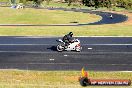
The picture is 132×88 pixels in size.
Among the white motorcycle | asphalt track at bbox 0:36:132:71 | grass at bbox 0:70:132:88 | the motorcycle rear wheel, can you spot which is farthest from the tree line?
grass at bbox 0:70:132:88

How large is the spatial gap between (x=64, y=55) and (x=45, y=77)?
7.13 metres

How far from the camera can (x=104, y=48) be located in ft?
103

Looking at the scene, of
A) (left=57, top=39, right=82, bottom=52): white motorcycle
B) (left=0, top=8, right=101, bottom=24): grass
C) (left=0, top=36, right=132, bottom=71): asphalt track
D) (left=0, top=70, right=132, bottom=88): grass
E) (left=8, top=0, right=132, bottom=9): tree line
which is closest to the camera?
(left=0, top=70, right=132, bottom=88): grass

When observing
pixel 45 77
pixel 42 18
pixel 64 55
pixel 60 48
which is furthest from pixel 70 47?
pixel 42 18

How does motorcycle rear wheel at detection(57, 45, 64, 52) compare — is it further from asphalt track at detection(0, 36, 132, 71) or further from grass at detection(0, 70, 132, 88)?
grass at detection(0, 70, 132, 88)

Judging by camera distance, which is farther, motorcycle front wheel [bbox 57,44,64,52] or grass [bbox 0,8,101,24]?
grass [bbox 0,8,101,24]

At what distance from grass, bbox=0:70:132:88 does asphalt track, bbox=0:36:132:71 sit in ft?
5.16

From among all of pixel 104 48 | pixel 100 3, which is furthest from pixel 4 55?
pixel 100 3

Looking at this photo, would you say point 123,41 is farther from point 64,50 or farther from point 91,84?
point 91,84

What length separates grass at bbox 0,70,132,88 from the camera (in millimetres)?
19172

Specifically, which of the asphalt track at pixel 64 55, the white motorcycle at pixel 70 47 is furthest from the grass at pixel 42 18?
the white motorcycle at pixel 70 47

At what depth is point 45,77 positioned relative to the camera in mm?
21109

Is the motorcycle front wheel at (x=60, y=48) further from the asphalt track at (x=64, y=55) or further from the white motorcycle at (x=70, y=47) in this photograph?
the asphalt track at (x=64, y=55)

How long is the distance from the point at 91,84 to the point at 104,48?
12.3 m
